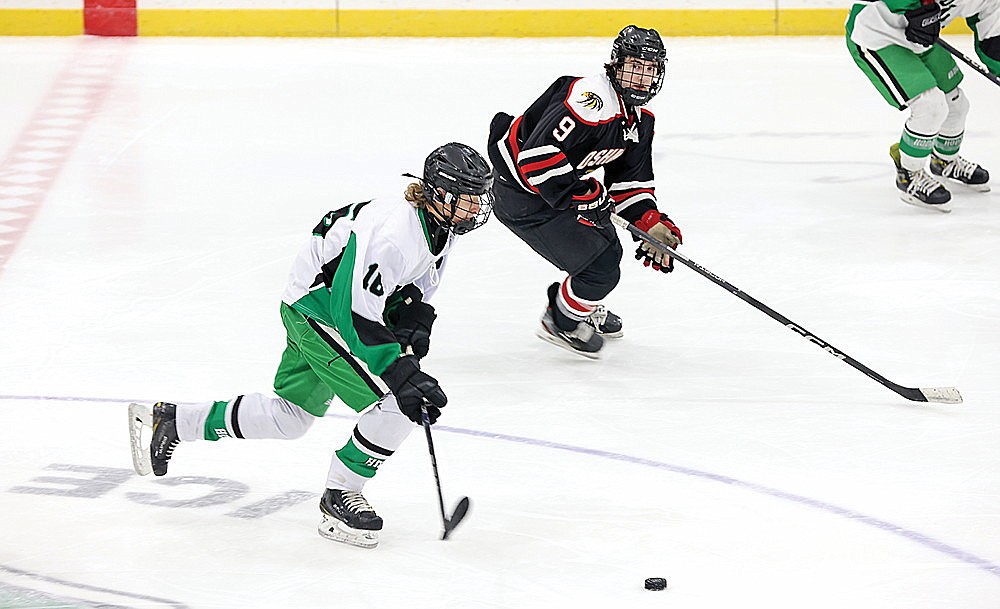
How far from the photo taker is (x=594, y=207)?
385 cm

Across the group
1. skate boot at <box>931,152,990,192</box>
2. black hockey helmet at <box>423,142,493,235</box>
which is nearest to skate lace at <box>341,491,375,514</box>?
black hockey helmet at <box>423,142,493,235</box>

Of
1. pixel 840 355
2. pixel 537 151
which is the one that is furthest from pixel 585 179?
pixel 840 355

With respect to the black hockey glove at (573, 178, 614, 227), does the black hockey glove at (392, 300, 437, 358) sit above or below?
above

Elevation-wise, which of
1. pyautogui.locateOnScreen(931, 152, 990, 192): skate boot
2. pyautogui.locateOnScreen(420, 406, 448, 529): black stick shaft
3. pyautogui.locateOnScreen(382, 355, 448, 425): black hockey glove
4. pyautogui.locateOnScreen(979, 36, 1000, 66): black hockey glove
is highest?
pyautogui.locateOnScreen(979, 36, 1000, 66): black hockey glove

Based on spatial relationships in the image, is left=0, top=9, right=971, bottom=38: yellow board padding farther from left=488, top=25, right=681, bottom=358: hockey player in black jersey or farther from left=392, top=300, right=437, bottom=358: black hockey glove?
left=392, top=300, right=437, bottom=358: black hockey glove

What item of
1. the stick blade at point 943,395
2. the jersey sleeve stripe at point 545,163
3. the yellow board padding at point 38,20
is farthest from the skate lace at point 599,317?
the yellow board padding at point 38,20

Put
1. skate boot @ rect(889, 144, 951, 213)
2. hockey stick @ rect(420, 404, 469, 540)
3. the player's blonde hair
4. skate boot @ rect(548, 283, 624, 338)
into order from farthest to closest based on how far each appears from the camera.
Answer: skate boot @ rect(889, 144, 951, 213), skate boot @ rect(548, 283, 624, 338), hockey stick @ rect(420, 404, 469, 540), the player's blonde hair

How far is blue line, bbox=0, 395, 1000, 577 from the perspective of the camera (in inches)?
112

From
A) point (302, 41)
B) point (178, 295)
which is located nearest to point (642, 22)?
point (302, 41)

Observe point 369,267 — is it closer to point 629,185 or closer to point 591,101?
point 591,101

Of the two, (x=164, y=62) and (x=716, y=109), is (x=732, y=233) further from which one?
(x=164, y=62)

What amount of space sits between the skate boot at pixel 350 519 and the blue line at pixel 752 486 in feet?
2.19

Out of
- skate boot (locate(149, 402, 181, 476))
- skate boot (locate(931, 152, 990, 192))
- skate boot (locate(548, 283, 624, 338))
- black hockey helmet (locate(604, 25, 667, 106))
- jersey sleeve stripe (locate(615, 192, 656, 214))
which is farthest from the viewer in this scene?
skate boot (locate(931, 152, 990, 192))

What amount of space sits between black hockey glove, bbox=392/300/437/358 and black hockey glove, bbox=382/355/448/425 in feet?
0.49
